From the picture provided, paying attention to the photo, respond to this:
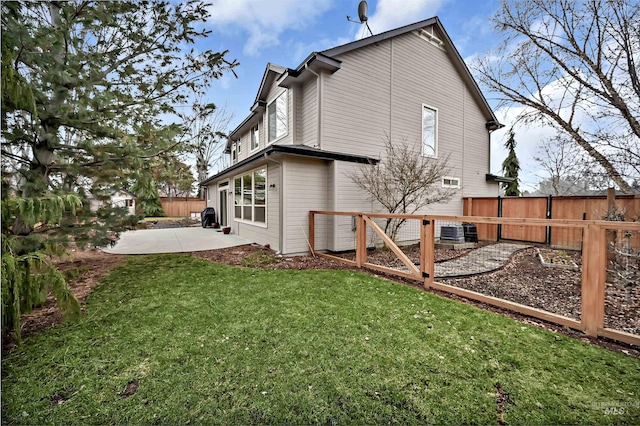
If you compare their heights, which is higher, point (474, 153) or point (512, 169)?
point (512, 169)

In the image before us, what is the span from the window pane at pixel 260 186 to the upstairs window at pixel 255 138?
3515mm

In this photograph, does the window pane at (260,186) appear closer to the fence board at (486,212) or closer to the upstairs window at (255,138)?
the upstairs window at (255,138)

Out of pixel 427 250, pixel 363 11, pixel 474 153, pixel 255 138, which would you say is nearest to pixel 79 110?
pixel 427 250

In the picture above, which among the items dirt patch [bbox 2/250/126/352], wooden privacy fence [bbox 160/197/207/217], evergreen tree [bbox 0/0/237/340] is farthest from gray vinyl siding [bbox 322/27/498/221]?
wooden privacy fence [bbox 160/197/207/217]

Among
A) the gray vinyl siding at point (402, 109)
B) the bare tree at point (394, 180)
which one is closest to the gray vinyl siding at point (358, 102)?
the gray vinyl siding at point (402, 109)

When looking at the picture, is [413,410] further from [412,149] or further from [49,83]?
[412,149]

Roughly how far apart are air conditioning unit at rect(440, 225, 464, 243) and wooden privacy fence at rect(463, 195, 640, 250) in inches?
95.9

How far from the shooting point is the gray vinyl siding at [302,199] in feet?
23.6

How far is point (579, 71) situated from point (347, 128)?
542 cm

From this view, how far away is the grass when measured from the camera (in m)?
1.91

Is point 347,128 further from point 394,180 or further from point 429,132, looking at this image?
point 429,132

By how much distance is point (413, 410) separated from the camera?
1.92m

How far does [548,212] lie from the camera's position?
345 inches

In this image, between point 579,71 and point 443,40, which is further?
point 443,40
